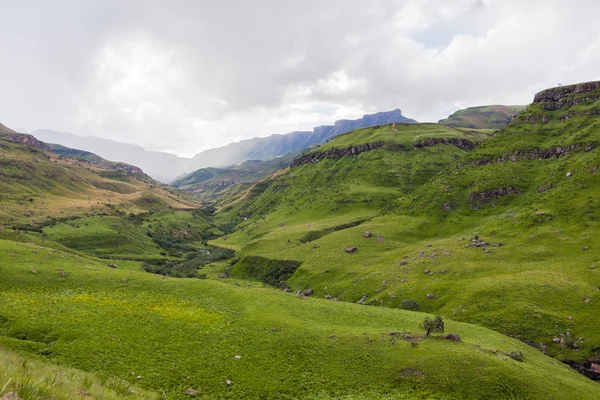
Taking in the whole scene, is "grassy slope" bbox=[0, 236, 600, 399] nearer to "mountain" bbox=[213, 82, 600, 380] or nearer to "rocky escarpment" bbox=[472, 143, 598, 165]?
"mountain" bbox=[213, 82, 600, 380]

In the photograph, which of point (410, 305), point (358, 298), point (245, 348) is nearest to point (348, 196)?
point (358, 298)

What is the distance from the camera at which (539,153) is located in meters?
118

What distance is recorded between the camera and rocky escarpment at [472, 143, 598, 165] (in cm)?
10575

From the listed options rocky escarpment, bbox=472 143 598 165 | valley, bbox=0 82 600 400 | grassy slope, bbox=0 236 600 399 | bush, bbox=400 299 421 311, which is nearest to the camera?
grassy slope, bbox=0 236 600 399

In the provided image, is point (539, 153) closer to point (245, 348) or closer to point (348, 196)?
point (348, 196)

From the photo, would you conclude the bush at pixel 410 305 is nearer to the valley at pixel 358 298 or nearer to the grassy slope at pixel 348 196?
the valley at pixel 358 298

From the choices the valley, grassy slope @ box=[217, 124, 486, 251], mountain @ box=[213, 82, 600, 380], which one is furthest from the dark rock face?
grassy slope @ box=[217, 124, 486, 251]

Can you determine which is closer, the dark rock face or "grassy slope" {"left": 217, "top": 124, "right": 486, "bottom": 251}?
the dark rock face


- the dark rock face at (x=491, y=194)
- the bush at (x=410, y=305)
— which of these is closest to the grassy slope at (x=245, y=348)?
the bush at (x=410, y=305)

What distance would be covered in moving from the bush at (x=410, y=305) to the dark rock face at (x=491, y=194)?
210 feet

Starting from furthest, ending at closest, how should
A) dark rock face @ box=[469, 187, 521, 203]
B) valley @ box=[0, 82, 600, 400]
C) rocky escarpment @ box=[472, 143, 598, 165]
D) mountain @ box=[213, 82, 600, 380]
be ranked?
rocky escarpment @ box=[472, 143, 598, 165], dark rock face @ box=[469, 187, 521, 203], mountain @ box=[213, 82, 600, 380], valley @ box=[0, 82, 600, 400]

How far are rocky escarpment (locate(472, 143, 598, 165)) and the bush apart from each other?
90974mm

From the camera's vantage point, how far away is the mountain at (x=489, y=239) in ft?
179

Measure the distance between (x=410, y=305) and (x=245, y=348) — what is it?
39503 mm
